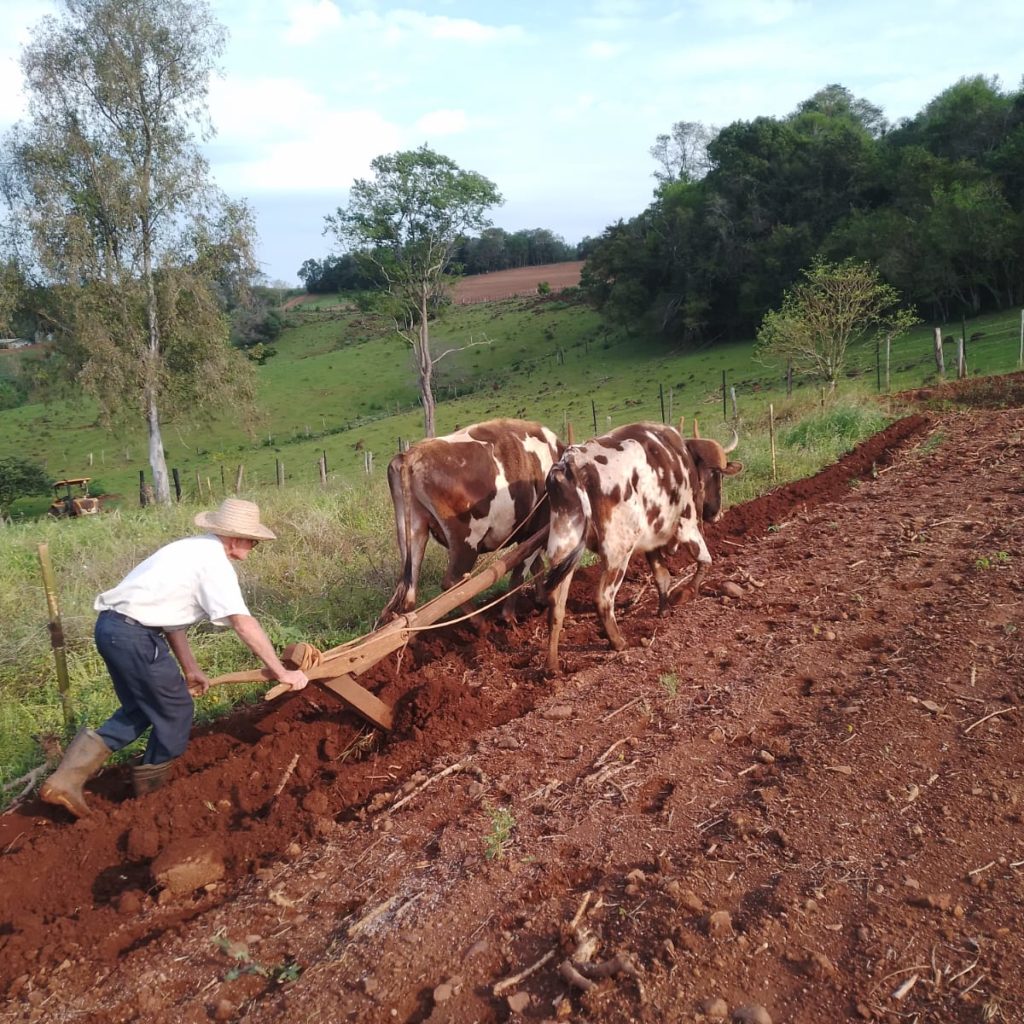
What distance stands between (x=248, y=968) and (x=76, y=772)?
6.33ft

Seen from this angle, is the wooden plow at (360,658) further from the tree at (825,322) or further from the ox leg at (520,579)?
the tree at (825,322)

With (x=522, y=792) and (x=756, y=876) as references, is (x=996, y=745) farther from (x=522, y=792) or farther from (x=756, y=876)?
(x=522, y=792)

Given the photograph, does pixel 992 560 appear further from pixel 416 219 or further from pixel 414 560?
pixel 416 219

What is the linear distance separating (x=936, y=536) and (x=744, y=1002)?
258 inches

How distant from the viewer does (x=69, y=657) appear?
7379mm

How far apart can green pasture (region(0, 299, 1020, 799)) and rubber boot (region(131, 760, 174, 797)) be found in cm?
135

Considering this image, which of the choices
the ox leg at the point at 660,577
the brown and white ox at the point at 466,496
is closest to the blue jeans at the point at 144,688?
the brown and white ox at the point at 466,496

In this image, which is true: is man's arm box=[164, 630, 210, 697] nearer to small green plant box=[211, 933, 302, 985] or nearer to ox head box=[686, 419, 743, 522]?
small green plant box=[211, 933, 302, 985]

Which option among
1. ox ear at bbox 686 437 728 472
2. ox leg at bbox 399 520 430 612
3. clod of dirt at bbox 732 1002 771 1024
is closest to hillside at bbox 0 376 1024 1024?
clod of dirt at bbox 732 1002 771 1024

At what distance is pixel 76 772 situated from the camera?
16.1ft

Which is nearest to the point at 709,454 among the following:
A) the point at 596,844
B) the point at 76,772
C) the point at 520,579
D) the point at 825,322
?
the point at 520,579

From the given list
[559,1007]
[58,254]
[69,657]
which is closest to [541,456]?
[69,657]

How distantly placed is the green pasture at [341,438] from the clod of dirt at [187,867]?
2162mm

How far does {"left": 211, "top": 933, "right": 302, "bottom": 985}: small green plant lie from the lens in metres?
3.54
